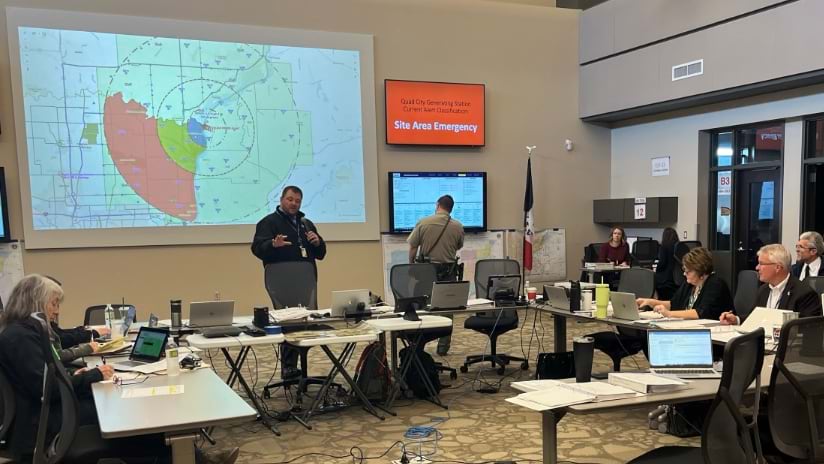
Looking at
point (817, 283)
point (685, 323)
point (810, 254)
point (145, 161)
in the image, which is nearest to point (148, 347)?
point (685, 323)

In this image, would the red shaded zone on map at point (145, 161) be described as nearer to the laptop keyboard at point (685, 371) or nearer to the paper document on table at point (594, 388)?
the paper document on table at point (594, 388)

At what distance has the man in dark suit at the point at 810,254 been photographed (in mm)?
5461

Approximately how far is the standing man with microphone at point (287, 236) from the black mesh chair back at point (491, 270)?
1.61 meters

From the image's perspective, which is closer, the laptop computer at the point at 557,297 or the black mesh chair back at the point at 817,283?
the black mesh chair back at the point at 817,283

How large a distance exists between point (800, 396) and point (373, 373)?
298cm

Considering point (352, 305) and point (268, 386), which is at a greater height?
point (352, 305)

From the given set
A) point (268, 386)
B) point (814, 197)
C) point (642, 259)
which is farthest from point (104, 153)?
point (814, 197)

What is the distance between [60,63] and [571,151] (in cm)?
695

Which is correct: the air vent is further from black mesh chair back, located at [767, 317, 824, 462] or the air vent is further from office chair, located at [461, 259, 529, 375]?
black mesh chair back, located at [767, 317, 824, 462]

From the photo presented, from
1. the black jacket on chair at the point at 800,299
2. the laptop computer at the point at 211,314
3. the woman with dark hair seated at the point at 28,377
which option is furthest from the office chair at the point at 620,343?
the woman with dark hair seated at the point at 28,377

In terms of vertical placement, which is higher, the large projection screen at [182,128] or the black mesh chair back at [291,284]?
the large projection screen at [182,128]

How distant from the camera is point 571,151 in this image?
9.35m

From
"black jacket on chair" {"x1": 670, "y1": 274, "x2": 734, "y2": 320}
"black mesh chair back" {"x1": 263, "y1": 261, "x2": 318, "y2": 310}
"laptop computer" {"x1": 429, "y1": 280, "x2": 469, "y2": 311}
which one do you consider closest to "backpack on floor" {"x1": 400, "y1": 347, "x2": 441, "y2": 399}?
"laptop computer" {"x1": 429, "y1": 280, "x2": 469, "y2": 311}

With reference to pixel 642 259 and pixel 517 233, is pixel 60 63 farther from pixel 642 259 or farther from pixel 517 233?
pixel 642 259
